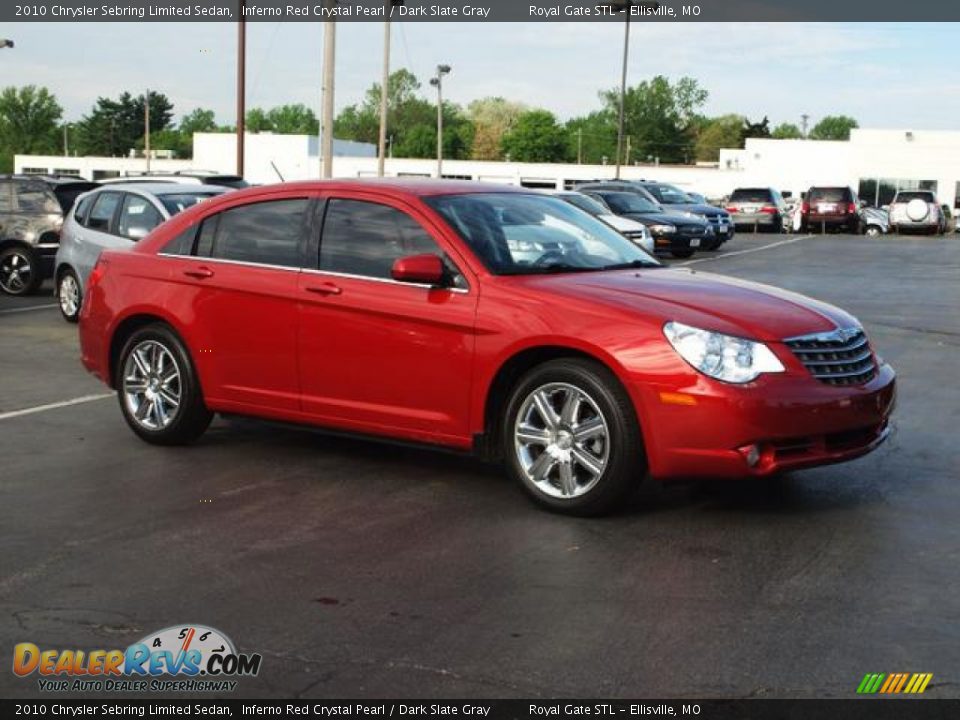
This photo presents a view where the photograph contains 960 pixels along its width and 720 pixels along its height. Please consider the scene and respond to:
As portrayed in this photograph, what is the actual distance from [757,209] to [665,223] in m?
17.4

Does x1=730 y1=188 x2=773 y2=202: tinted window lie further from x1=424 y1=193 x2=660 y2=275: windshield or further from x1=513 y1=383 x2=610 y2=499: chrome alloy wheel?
x1=513 y1=383 x2=610 y2=499: chrome alloy wheel

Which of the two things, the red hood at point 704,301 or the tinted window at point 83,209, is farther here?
the tinted window at point 83,209

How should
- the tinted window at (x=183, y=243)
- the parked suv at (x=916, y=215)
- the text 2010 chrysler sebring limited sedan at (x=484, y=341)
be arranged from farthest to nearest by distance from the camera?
the parked suv at (x=916, y=215), the tinted window at (x=183, y=243), the text 2010 chrysler sebring limited sedan at (x=484, y=341)

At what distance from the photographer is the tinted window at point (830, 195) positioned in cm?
4772

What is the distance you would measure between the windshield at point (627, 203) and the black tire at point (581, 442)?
25679 millimetres

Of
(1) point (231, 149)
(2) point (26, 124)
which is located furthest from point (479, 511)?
(2) point (26, 124)

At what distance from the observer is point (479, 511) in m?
6.86

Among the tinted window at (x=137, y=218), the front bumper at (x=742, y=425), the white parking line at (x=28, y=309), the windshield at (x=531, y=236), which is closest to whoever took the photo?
the front bumper at (x=742, y=425)

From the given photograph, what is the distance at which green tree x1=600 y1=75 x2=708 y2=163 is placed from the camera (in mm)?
154625

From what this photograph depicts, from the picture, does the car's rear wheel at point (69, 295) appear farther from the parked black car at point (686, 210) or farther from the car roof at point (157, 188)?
the parked black car at point (686, 210)

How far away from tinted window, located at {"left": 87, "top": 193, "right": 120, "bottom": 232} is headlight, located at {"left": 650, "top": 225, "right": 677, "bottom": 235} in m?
16.9

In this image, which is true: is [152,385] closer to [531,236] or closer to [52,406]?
[52,406]

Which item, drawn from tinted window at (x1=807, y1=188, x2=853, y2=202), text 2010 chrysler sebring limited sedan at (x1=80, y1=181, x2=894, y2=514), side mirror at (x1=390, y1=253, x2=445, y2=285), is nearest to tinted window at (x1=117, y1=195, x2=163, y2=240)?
text 2010 chrysler sebring limited sedan at (x1=80, y1=181, x2=894, y2=514)

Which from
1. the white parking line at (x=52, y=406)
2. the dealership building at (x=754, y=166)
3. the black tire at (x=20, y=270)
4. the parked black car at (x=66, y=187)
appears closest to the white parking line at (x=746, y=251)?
the parked black car at (x=66, y=187)
